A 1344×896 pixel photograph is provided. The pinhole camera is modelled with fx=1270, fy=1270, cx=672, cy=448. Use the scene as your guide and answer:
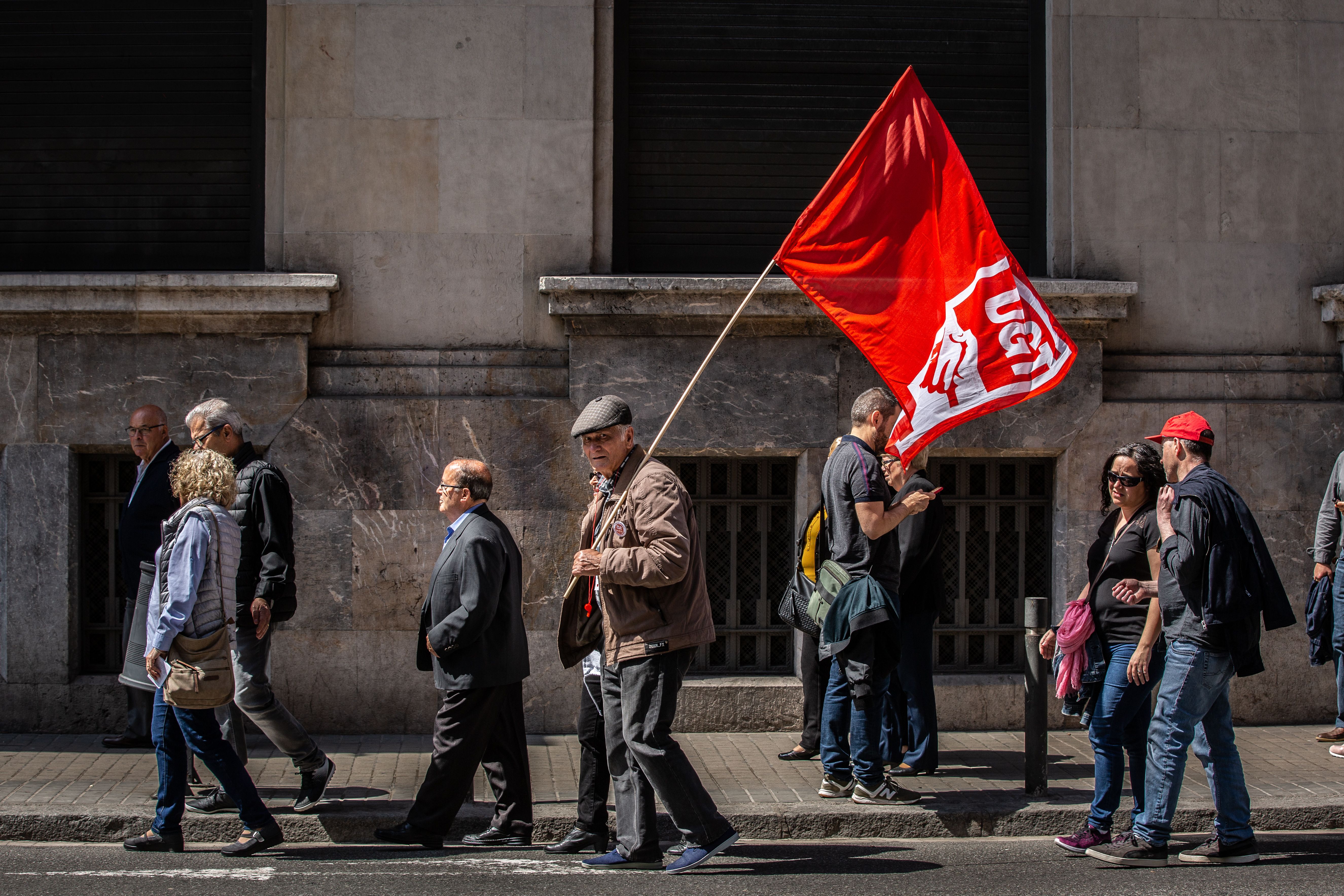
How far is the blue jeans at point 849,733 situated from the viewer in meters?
6.12

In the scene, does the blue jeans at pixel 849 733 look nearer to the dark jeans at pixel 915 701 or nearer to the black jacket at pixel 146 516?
the dark jeans at pixel 915 701

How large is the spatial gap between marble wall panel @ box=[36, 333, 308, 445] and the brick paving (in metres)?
1.94

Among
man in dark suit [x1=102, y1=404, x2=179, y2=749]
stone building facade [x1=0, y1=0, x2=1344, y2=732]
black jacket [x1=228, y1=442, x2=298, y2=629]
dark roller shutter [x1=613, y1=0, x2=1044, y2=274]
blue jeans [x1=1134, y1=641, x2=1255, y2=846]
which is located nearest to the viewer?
blue jeans [x1=1134, y1=641, x2=1255, y2=846]

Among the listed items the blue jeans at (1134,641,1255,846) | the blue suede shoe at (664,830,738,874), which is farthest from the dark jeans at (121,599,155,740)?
the blue jeans at (1134,641,1255,846)

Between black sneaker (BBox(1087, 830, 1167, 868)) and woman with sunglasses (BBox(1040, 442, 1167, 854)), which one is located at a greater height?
woman with sunglasses (BBox(1040, 442, 1167, 854))

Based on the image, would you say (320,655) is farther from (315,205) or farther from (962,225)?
(962,225)

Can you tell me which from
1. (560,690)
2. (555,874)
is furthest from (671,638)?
(560,690)

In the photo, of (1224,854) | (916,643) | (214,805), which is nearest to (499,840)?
(214,805)

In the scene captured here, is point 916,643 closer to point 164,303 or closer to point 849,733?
point 849,733

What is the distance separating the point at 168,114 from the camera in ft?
28.4

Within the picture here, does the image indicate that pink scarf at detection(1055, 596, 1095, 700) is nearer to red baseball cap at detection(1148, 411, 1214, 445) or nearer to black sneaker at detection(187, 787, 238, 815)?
red baseball cap at detection(1148, 411, 1214, 445)

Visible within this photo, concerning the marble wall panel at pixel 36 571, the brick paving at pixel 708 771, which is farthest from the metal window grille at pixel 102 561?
the brick paving at pixel 708 771

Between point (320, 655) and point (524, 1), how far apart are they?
440cm

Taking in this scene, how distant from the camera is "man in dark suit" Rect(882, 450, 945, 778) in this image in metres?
6.85
